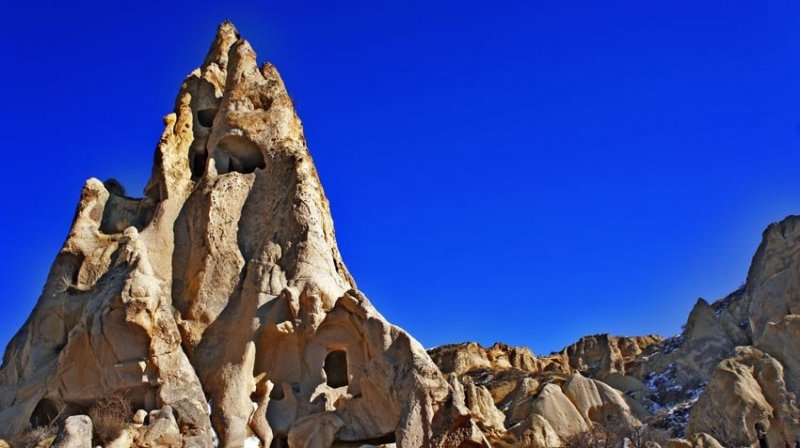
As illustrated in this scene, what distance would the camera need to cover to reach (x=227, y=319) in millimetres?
27750

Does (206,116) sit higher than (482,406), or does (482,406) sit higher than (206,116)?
(206,116)

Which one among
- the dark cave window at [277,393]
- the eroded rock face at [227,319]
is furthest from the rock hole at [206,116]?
the dark cave window at [277,393]

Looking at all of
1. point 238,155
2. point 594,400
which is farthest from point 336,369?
point 594,400

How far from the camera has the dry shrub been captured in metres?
23.3

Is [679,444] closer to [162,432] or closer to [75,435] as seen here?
[162,432]

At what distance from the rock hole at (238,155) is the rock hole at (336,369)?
8.16 metres

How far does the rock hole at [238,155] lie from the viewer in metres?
32.7

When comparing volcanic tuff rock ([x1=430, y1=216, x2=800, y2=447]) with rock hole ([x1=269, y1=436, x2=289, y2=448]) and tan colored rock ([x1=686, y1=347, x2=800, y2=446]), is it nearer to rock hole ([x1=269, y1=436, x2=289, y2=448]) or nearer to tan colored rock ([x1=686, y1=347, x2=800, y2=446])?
tan colored rock ([x1=686, y1=347, x2=800, y2=446])

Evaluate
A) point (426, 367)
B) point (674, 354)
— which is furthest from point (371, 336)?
point (674, 354)

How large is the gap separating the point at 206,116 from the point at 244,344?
42.4 feet

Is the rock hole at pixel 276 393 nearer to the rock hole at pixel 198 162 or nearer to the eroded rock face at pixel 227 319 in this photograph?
the eroded rock face at pixel 227 319

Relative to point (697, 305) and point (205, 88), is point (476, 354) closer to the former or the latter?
point (697, 305)

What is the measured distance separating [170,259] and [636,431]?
60.8 feet

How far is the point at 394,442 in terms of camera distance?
81.9 feet
